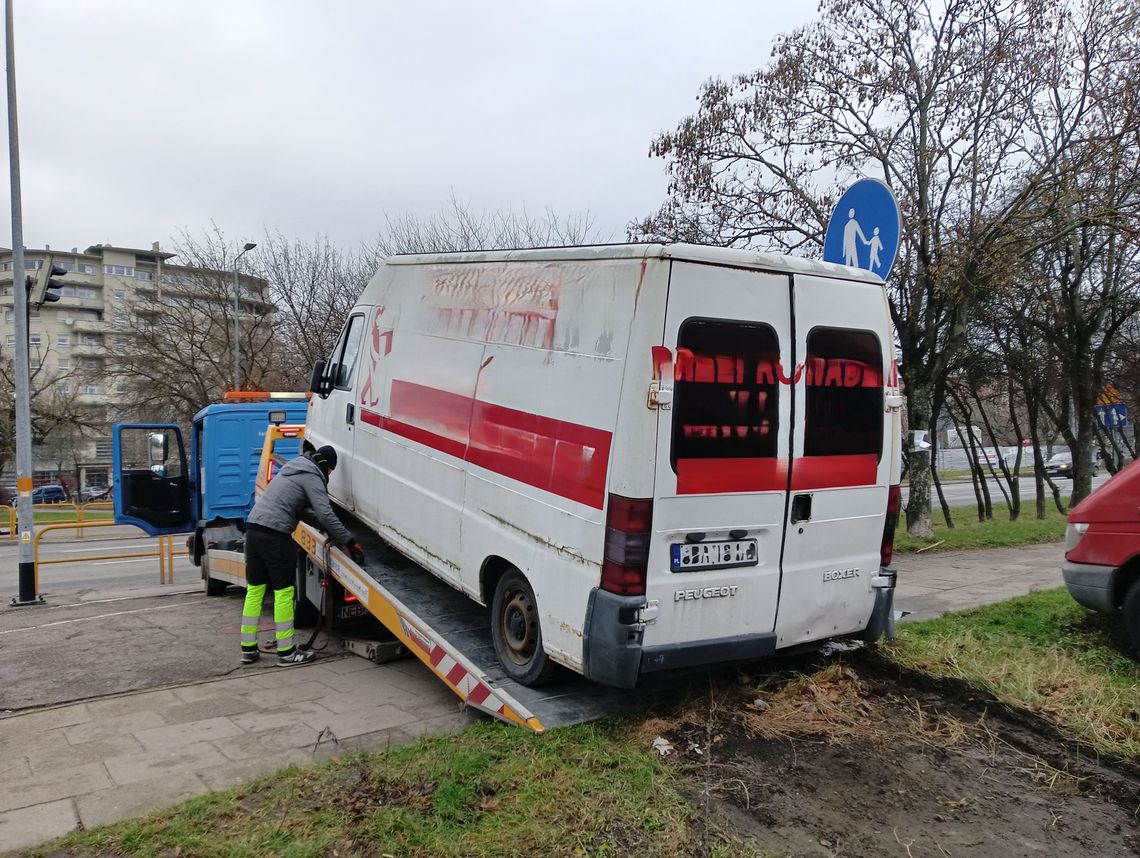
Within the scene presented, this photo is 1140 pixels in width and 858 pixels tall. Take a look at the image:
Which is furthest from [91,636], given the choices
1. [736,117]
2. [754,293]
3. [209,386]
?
[209,386]

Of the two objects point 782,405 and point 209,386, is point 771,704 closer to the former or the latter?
point 782,405

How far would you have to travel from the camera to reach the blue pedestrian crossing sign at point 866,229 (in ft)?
→ 18.6

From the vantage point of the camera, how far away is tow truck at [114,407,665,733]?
4612 millimetres

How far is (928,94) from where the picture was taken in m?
11.8

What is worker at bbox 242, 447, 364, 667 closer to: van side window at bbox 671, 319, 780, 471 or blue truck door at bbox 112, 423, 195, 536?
van side window at bbox 671, 319, 780, 471

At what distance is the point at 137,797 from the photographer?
398cm

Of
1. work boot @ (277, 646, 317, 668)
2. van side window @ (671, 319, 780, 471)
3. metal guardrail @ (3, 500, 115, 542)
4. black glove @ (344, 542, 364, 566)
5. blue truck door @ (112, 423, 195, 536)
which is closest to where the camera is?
van side window @ (671, 319, 780, 471)

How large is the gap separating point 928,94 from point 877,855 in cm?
1151

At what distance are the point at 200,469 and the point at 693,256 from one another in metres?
9.81

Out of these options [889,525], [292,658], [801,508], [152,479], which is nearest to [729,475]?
[801,508]

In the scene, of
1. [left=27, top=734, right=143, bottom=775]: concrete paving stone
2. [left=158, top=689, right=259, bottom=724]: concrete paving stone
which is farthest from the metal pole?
[left=27, top=734, right=143, bottom=775]: concrete paving stone

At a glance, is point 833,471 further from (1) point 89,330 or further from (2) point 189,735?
(1) point 89,330

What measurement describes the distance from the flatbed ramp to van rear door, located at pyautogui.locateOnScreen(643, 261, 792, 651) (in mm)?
697

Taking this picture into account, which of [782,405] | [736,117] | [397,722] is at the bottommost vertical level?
[397,722]
